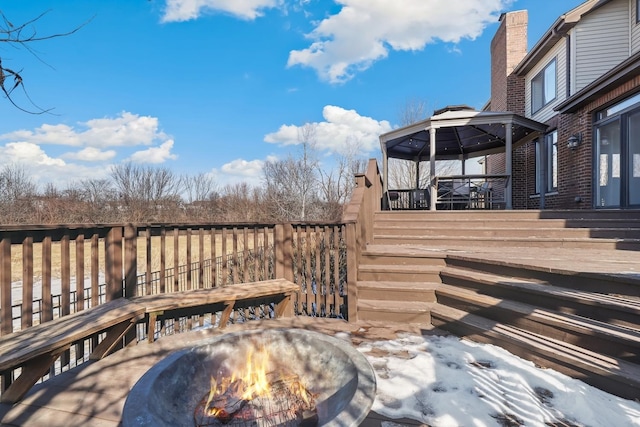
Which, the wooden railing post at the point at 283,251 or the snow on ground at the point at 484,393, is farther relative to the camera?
the wooden railing post at the point at 283,251

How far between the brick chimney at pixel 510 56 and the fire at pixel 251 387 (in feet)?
37.7

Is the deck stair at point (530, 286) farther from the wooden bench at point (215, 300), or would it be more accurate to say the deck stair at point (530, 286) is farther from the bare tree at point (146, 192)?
the bare tree at point (146, 192)

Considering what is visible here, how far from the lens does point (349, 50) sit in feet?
46.9

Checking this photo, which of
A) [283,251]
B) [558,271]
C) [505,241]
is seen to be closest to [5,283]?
[283,251]

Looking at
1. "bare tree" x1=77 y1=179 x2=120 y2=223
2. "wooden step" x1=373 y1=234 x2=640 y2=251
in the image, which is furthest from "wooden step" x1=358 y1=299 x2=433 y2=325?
"bare tree" x1=77 y1=179 x2=120 y2=223

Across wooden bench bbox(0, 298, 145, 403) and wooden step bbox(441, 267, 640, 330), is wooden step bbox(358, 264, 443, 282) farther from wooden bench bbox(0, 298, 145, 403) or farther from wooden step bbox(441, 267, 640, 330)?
wooden bench bbox(0, 298, 145, 403)

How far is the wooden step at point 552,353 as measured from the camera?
1.83 metres

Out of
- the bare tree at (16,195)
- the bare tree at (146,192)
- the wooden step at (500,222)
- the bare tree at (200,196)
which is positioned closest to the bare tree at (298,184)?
the bare tree at (200,196)

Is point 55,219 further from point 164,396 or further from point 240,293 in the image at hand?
point 164,396

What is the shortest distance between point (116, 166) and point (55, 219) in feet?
16.6

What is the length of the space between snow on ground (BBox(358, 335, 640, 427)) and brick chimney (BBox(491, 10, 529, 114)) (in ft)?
33.9

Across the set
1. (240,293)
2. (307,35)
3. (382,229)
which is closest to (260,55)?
(307,35)

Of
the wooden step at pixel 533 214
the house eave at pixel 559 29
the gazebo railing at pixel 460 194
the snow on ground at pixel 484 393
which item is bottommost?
the snow on ground at pixel 484 393

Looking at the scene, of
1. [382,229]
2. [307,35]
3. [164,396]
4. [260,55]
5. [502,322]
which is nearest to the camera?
[164,396]
